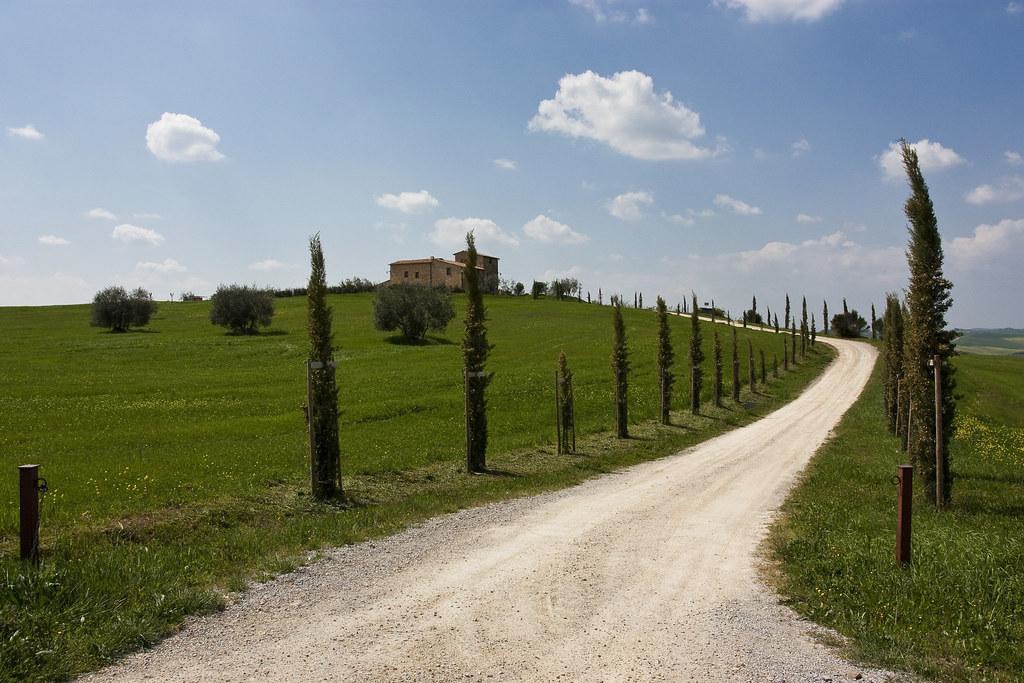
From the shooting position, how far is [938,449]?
13805 millimetres

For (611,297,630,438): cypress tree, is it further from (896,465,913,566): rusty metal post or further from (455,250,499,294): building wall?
(455,250,499,294): building wall

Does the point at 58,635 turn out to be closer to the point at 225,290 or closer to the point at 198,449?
the point at 198,449

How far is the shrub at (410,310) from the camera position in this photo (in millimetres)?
74188

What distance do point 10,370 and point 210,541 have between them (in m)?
44.1

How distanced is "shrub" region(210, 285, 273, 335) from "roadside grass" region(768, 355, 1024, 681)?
2916 inches

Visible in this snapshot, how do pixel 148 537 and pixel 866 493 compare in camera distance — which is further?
pixel 866 493

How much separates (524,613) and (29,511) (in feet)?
21.2

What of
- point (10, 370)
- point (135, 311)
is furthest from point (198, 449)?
point (135, 311)

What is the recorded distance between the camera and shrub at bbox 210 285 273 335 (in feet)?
265

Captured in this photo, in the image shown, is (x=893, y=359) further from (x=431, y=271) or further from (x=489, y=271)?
(x=489, y=271)

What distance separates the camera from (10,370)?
45.0 meters

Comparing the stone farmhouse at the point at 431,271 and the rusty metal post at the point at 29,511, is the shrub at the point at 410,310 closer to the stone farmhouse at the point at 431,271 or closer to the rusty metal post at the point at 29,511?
the stone farmhouse at the point at 431,271

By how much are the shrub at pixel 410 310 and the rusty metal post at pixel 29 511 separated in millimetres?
65082

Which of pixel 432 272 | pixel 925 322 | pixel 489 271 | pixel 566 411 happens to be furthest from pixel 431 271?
pixel 925 322
